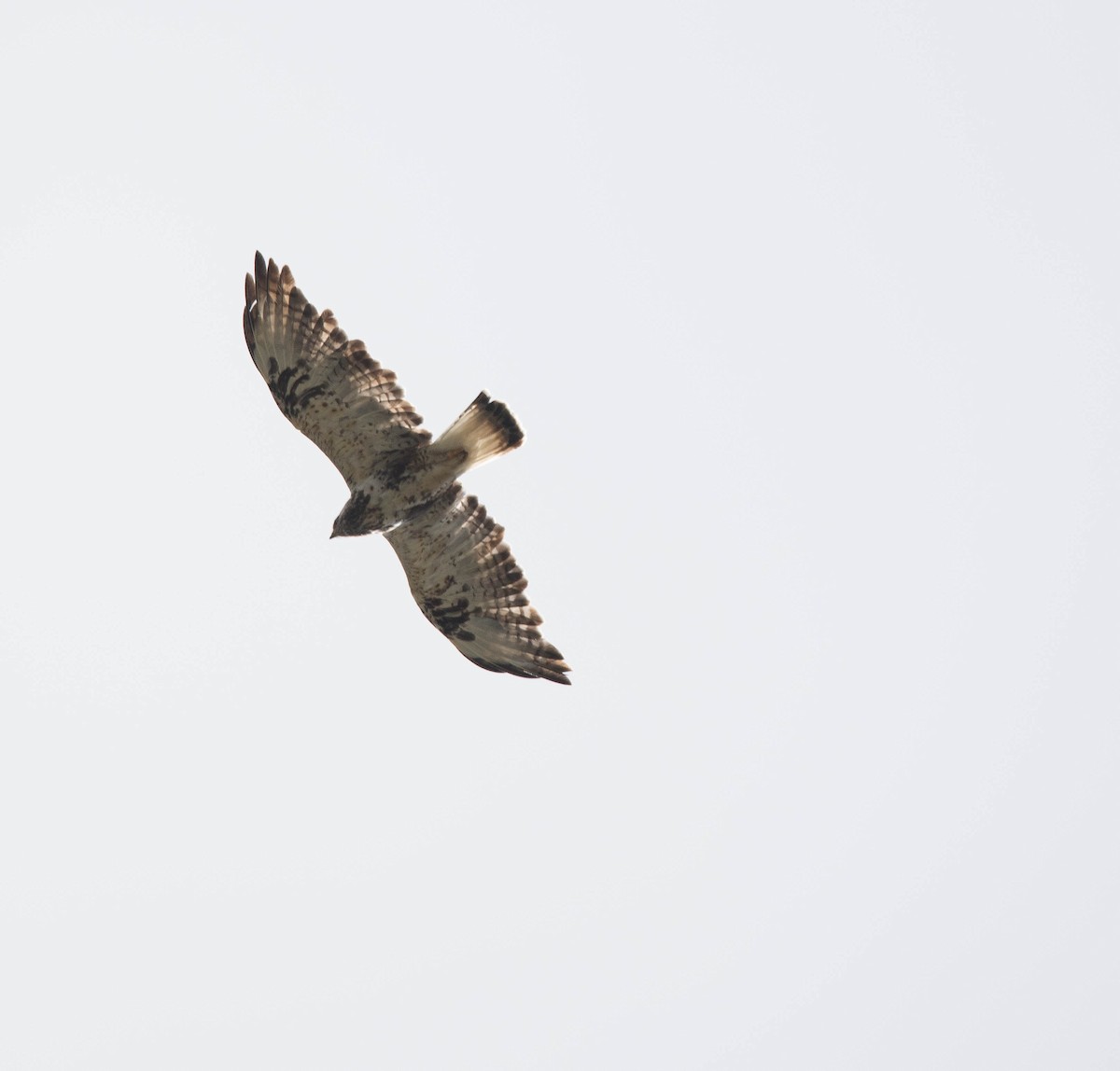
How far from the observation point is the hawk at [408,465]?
520 inches

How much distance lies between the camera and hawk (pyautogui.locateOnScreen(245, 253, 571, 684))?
43.3 feet

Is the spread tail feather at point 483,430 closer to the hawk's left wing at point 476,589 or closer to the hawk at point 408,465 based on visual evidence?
the hawk at point 408,465

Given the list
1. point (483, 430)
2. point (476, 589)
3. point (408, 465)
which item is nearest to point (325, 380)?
point (408, 465)

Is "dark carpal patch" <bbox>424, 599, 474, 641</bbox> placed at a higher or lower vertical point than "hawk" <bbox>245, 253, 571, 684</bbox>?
lower

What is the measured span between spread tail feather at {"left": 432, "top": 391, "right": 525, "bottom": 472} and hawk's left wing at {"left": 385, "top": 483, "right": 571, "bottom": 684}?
680 mm

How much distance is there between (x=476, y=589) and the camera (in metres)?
14.5

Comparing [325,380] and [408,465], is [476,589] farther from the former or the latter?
[325,380]

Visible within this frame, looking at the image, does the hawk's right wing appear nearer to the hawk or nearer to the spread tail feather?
the hawk

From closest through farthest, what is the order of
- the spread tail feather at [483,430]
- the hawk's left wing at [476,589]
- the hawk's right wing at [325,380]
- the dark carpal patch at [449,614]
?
the hawk's right wing at [325,380] → the spread tail feather at [483,430] → the hawk's left wing at [476,589] → the dark carpal patch at [449,614]

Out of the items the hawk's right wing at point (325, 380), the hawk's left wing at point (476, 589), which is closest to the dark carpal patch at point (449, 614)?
the hawk's left wing at point (476, 589)

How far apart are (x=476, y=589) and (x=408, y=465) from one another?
4.65ft

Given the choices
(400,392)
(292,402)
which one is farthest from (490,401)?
(292,402)

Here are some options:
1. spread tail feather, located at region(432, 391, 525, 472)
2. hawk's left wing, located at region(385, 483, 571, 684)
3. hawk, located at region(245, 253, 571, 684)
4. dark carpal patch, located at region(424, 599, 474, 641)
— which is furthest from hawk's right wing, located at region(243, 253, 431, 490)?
dark carpal patch, located at region(424, 599, 474, 641)

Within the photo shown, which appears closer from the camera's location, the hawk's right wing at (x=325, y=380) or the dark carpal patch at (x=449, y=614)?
the hawk's right wing at (x=325, y=380)
